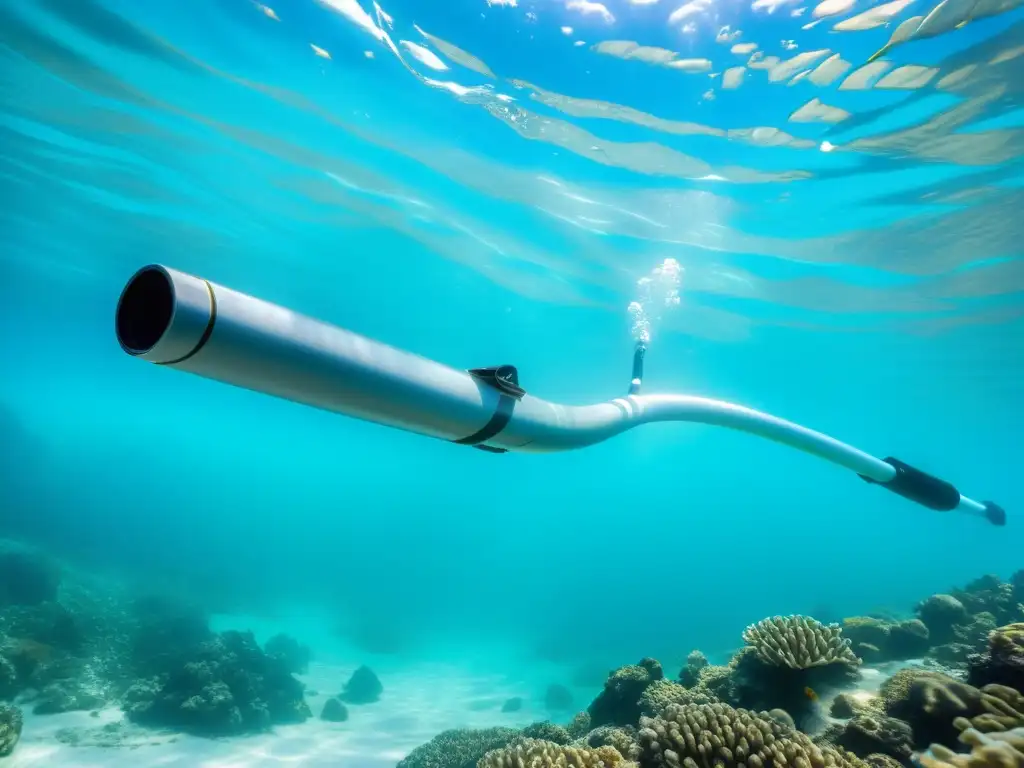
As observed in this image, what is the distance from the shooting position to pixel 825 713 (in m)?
4.79

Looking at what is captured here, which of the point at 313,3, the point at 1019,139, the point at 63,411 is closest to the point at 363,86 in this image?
the point at 313,3

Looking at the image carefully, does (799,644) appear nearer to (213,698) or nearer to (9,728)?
(213,698)

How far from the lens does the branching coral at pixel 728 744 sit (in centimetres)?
333

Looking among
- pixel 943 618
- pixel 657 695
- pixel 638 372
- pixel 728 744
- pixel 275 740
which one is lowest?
pixel 275 740

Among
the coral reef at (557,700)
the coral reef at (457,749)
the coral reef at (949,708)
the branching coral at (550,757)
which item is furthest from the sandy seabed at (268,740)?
the coral reef at (949,708)

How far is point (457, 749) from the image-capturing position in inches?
358

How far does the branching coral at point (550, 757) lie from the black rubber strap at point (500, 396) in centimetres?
300

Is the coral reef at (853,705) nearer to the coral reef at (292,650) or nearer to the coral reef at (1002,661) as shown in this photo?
the coral reef at (1002,661)

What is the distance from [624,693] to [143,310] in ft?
22.6

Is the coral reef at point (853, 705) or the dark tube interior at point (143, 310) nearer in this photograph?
the dark tube interior at point (143, 310)

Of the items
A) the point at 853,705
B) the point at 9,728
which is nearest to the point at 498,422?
the point at 853,705

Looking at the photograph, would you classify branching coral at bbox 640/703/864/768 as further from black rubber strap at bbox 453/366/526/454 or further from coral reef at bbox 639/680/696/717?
black rubber strap at bbox 453/366/526/454

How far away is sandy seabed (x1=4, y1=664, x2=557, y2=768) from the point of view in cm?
940

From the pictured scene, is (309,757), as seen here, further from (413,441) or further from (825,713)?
(413,441)
